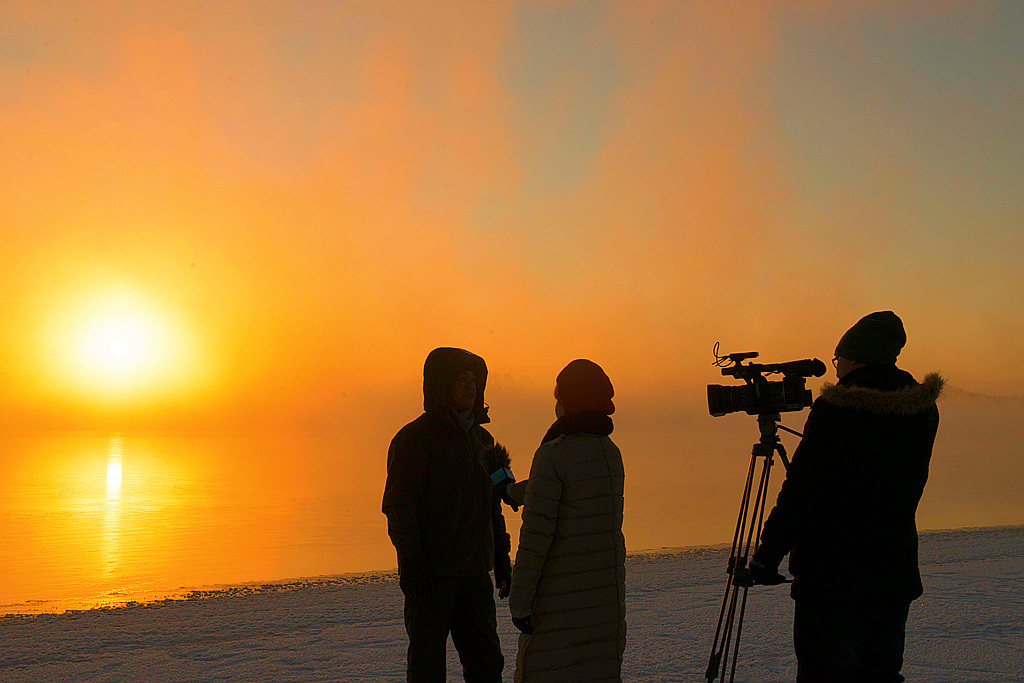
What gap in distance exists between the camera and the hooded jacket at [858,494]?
3.12m

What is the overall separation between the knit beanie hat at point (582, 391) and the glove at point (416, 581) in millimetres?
1126

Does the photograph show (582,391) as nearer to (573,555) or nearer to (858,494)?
(573,555)

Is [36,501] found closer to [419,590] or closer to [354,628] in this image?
[354,628]

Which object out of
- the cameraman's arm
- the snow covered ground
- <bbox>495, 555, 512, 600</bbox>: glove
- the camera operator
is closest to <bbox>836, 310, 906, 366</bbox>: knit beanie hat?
the camera operator

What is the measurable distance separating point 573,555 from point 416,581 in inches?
34.4

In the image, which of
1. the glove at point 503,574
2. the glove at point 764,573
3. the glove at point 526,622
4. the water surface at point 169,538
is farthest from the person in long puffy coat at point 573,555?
the water surface at point 169,538

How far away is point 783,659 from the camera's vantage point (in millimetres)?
5652

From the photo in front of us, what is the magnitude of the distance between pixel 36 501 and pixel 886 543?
4022 centimetres

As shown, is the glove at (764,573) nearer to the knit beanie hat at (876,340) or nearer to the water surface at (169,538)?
the knit beanie hat at (876,340)

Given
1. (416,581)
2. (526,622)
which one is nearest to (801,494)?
(526,622)

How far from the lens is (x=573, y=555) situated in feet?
11.4

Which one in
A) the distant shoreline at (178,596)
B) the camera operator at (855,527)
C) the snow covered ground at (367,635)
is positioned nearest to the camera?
the camera operator at (855,527)

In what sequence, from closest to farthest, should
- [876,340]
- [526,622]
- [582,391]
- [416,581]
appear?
[876,340], [526,622], [582,391], [416,581]

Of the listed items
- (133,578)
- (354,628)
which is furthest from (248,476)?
(354,628)
